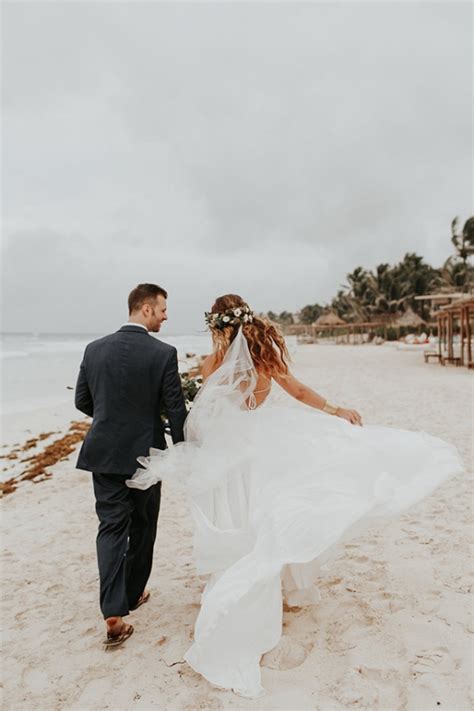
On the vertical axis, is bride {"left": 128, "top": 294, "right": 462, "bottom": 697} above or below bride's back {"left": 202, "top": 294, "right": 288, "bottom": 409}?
below

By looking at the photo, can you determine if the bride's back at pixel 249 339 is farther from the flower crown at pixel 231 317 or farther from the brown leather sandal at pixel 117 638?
the brown leather sandal at pixel 117 638

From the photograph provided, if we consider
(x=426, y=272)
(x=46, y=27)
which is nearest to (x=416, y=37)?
(x=46, y=27)

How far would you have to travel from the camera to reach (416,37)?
1577 cm

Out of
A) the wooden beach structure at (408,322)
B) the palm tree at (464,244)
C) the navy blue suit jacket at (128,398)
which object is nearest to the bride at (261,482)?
the navy blue suit jacket at (128,398)

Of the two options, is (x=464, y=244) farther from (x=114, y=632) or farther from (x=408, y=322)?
(x=114, y=632)

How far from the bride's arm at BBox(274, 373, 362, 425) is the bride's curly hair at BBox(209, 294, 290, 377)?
54 millimetres

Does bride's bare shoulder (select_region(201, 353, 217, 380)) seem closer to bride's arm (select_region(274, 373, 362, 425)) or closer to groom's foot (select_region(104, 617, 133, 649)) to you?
bride's arm (select_region(274, 373, 362, 425))

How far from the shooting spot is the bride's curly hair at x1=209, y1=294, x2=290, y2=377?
2.80 metres

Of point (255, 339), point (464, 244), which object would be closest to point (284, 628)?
point (255, 339)

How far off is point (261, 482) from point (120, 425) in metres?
0.86

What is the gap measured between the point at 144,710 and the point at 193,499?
0.97m

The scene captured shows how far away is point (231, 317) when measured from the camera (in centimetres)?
278

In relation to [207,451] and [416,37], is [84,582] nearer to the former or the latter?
[207,451]

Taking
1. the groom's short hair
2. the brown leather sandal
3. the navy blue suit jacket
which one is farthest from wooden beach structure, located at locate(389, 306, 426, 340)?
the brown leather sandal
